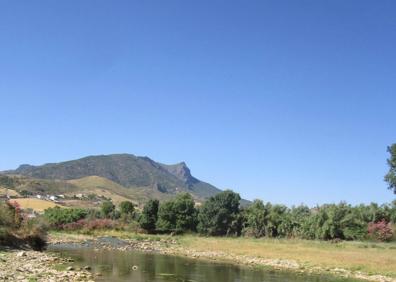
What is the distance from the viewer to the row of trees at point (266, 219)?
93500 millimetres

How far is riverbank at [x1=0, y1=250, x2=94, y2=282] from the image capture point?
3384 cm

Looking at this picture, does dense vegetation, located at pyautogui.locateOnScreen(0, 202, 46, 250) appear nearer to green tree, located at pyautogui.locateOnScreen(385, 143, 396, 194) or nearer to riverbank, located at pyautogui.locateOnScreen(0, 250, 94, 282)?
riverbank, located at pyautogui.locateOnScreen(0, 250, 94, 282)

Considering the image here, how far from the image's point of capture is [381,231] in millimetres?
89688

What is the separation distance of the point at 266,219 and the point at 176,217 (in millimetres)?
20088

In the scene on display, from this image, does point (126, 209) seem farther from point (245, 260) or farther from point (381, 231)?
point (245, 260)

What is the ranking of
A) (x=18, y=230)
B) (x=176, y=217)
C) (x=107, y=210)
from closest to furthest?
1. (x=18, y=230)
2. (x=176, y=217)
3. (x=107, y=210)

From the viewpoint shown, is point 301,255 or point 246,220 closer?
point 301,255

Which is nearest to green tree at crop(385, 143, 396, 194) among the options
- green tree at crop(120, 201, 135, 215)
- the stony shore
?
the stony shore

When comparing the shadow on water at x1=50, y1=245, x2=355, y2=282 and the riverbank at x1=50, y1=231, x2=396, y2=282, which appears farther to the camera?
the riverbank at x1=50, y1=231, x2=396, y2=282

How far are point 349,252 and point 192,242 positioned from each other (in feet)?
109

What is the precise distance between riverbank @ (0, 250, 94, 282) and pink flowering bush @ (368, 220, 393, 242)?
60.0m

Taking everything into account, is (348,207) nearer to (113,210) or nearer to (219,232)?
(219,232)

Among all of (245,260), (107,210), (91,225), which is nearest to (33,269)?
(245,260)

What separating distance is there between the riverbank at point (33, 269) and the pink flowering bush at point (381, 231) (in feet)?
197
